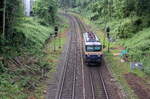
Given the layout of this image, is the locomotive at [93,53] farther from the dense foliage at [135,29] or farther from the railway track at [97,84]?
the dense foliage at [135,29]

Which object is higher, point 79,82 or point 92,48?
point 92,48

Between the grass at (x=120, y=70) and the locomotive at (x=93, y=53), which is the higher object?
the locomotive at (x=93, y=53)

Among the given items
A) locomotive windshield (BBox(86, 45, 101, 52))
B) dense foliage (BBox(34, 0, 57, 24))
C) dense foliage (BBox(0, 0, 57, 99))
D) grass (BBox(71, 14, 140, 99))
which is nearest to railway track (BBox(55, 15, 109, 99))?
grass (BBox(71, 14, 140, 99))

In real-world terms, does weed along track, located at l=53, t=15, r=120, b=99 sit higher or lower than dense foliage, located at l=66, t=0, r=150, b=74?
lower

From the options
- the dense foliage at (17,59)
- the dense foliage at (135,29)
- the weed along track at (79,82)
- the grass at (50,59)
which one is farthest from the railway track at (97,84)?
the dense foliage at (135,29)

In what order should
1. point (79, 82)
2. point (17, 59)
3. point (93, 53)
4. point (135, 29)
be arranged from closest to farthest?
point (79, 82), point (17, 59), point (93, 53), point (135, 29)

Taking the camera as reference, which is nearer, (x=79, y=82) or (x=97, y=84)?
(x=97, y=84)

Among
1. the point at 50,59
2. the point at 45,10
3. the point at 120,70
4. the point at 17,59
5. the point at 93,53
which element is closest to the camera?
the point at 17,59

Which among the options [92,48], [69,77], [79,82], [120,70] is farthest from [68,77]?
[120,70]

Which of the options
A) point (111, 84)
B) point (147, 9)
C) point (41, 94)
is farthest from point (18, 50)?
point (147, 9)

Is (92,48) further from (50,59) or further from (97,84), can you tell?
(97,84)

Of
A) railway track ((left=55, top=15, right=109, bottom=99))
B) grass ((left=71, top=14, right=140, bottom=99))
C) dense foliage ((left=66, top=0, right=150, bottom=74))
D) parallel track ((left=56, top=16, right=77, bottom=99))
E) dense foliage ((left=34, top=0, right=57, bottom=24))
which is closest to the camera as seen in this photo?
railway track ((left=55, top=15, right=109, bottom=99))

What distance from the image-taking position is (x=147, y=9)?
144 feet

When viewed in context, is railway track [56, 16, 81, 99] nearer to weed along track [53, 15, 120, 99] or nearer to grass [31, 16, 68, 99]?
weed along track [53, 15, 120, 99]
